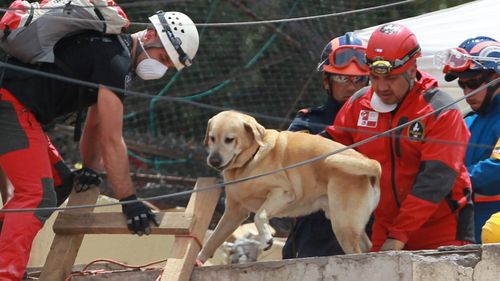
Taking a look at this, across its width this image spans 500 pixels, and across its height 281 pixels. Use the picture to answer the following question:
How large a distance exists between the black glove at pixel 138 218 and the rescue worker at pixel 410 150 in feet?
3.85

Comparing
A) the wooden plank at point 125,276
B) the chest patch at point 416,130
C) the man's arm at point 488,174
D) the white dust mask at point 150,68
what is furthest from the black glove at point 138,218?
the man's arm at point 488,174

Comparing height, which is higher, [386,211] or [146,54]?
[146,54]

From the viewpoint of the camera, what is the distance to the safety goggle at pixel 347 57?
7527mm

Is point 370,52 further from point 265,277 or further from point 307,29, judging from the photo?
point 307,29

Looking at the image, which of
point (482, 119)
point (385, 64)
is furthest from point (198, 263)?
point (482, 119)

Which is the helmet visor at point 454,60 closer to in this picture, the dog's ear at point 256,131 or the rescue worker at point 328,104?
the rescue worker at point 328,104

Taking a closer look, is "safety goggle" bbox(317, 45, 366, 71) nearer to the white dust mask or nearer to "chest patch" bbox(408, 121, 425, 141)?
"chest patch" bbox(408, 121, 425, 141)

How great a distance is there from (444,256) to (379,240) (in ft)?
2.63

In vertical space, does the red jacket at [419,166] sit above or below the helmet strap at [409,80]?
below

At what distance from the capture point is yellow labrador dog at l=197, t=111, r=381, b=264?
6.86m

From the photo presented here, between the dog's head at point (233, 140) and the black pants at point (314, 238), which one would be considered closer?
the dog's head at point (233, 140)

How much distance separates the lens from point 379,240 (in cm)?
685

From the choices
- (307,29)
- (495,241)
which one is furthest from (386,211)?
(307,29)

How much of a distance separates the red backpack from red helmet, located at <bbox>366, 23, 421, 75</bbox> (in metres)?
1.41
